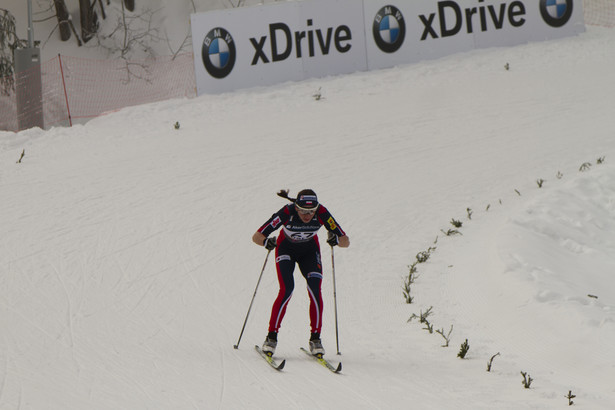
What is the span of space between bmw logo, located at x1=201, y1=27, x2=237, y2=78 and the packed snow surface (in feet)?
2.44

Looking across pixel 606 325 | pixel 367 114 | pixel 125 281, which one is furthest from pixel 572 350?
pixel 367 114

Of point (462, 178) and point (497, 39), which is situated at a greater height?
point (497, 39)

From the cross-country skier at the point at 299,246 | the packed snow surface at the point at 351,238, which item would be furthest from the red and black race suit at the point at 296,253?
the packed snow surface at the point at 351,238

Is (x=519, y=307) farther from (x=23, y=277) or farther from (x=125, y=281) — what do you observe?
(x=23, y=277)

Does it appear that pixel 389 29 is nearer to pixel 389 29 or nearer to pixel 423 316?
pixel 389 29

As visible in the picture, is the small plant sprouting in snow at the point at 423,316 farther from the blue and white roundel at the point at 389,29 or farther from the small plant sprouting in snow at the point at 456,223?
the blue and white roundel at the point at 389,29

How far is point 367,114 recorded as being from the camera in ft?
56.6

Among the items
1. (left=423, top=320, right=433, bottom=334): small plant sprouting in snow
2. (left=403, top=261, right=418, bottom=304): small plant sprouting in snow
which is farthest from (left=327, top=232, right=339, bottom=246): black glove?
(left=403, top=261, right=418, bottom=304): small plant sprouting in snow

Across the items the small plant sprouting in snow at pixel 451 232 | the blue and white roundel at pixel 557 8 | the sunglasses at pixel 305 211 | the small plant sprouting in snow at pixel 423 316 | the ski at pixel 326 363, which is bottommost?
the small plant sprouting in snow at pixel 451 232

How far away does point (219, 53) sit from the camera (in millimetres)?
19062

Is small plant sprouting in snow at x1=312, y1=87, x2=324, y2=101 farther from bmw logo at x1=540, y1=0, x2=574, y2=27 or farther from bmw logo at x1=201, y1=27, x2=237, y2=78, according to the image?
bmw logo at x1=540, y1=0, x2=574, y2=27

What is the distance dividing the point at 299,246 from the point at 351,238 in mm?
4379

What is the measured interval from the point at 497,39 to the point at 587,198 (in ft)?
32.1

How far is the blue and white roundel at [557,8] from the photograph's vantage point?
2047 centimetres
